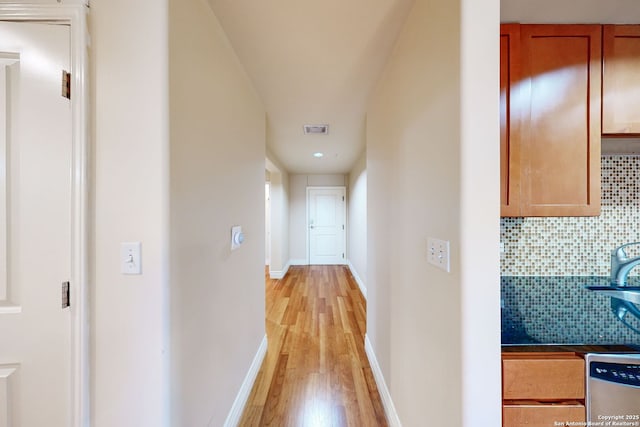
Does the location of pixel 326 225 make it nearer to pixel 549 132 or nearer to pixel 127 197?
pixel 549 132

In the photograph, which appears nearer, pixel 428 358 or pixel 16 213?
pixel 16 213

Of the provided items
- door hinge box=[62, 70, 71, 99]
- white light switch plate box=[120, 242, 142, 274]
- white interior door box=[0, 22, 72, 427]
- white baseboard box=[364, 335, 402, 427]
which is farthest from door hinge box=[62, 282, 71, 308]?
white baseboard box=[364, 335, 402, 427]

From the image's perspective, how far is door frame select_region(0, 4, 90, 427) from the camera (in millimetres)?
848

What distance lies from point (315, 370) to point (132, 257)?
5.87 feet

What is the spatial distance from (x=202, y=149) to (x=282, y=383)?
6.05 ft

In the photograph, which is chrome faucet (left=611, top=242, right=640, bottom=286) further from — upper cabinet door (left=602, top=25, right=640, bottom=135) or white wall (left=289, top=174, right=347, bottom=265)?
white wall (left=289, top=174, right=347, bottom=265)

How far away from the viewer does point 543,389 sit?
84 cm

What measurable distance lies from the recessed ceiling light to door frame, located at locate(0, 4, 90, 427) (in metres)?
2.13

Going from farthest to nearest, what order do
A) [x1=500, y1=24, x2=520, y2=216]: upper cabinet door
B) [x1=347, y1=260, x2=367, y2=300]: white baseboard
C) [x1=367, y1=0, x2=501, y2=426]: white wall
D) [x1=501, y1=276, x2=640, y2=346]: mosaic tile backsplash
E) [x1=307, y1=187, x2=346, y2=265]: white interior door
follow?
[x1=307, y1=187, x2=346, y2=265]: white interior door, [x1=347, y1=260, x2=367, y2=300]: white baseboard, [x1=500, y1=24, x2=520, y2=216]: upper cabinet door, [x1=501, y1=276, x2=640, y2=346]: mosaic tile backsplash, [x1=367, y1=0, x2=501, y2=426]: white wall

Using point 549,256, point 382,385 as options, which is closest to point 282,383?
point 382,385

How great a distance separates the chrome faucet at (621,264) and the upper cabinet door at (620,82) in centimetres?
75

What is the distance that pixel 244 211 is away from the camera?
1771mm

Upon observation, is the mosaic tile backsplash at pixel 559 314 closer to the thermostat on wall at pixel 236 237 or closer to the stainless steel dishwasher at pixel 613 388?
the stainless steel dishwasher at pixel 613 388

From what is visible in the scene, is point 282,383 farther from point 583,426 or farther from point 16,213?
point 16,213
